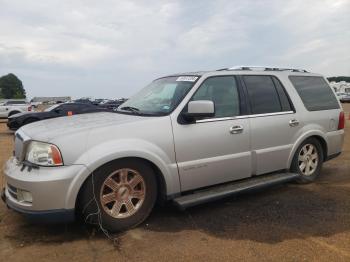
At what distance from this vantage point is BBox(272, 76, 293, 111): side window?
550 cm

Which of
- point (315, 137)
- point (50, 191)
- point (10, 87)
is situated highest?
point (10, 87)

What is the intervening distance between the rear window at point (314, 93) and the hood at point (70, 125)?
9.00ft

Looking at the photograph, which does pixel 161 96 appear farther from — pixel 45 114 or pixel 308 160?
pixel 45 114

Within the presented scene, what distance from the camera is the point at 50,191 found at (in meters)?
3.59

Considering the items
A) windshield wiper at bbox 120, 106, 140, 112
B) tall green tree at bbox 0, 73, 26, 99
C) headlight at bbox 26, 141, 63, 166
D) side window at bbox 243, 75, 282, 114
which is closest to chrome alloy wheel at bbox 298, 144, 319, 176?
side window at bbox 243, 75, 282, 114

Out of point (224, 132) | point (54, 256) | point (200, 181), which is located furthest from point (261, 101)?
point (54, 256)

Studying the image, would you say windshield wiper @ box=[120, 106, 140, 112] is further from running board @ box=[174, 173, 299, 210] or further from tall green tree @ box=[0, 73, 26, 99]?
tall green tree @ box=[0, 73, 26, 99]

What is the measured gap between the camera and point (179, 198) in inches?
170

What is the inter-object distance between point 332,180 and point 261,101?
1992mm

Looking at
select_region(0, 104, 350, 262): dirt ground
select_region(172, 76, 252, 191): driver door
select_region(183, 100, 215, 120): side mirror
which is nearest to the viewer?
select_region(0, 104, 350, 262): dirt ground

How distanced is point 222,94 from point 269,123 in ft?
2.63

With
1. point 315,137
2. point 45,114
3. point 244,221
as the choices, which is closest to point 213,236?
point 244,221

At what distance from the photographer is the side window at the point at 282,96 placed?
550 cm

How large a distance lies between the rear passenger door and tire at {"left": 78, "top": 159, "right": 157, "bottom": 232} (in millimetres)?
1592
